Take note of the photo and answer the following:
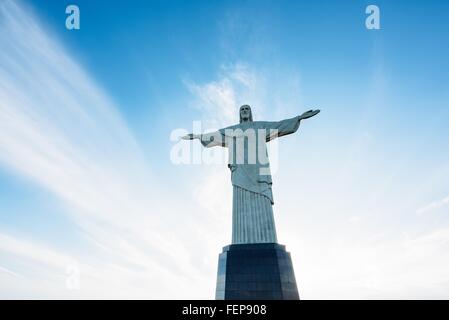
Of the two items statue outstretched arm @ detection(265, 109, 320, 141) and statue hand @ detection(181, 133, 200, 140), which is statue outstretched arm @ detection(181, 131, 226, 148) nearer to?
statue hand @ detection(181, 133, 200, 140)

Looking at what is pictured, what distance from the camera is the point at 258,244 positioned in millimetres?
9227

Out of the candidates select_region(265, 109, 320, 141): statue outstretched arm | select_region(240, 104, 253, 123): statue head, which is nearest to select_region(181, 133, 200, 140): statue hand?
select_region(240, 104, 253, 123): statue head

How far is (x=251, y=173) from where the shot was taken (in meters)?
10.5

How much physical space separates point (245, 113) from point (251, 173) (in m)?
2.75

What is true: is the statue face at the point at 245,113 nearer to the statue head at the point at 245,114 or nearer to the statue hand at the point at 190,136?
the statue head at the point at 245,114

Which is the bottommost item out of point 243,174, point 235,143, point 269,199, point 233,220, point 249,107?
point 233,220

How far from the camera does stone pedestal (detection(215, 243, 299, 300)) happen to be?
8.38 metres

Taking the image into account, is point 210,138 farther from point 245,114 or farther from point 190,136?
point 245,114

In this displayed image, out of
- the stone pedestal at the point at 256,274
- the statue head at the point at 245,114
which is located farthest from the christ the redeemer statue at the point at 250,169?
the stone pedestal at the point at 256,274

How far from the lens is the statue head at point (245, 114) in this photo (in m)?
11.8

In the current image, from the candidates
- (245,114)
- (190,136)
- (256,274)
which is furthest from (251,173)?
(256,274)
